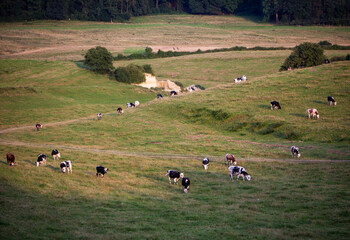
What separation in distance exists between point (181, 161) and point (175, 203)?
11.0 metres

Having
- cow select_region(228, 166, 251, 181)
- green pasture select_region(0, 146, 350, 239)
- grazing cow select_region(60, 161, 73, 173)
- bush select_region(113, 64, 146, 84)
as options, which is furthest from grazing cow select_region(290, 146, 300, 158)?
bush select_region(113, 64, 146, 84)

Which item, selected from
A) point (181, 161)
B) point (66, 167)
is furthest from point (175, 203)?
point (181, 161)

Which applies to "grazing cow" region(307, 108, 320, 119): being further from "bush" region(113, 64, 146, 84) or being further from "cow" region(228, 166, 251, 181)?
"bush" region(113, 64, 146, 84)

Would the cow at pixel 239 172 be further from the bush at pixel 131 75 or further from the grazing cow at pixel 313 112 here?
the bush at pixel 131 75

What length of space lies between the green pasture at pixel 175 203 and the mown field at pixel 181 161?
6 cm

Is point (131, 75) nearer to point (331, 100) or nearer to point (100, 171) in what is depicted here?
point (331, 100)

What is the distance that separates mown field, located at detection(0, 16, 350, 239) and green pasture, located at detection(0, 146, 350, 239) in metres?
0.06

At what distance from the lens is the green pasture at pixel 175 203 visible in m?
14.9

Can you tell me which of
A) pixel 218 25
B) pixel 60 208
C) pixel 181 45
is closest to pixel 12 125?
pixel 60 208

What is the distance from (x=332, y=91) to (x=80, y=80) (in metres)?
64.3

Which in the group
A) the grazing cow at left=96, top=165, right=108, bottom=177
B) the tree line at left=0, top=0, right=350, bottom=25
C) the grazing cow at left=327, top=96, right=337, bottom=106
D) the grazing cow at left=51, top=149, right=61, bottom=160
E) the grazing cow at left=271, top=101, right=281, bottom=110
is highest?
the tree line at left=0, top=0, right=350, bottom=25

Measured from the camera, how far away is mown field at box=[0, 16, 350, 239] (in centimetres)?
1583

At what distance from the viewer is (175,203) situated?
19.3m

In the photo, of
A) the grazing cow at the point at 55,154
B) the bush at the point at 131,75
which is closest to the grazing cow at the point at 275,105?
the grazing cow at the point at 55,154
